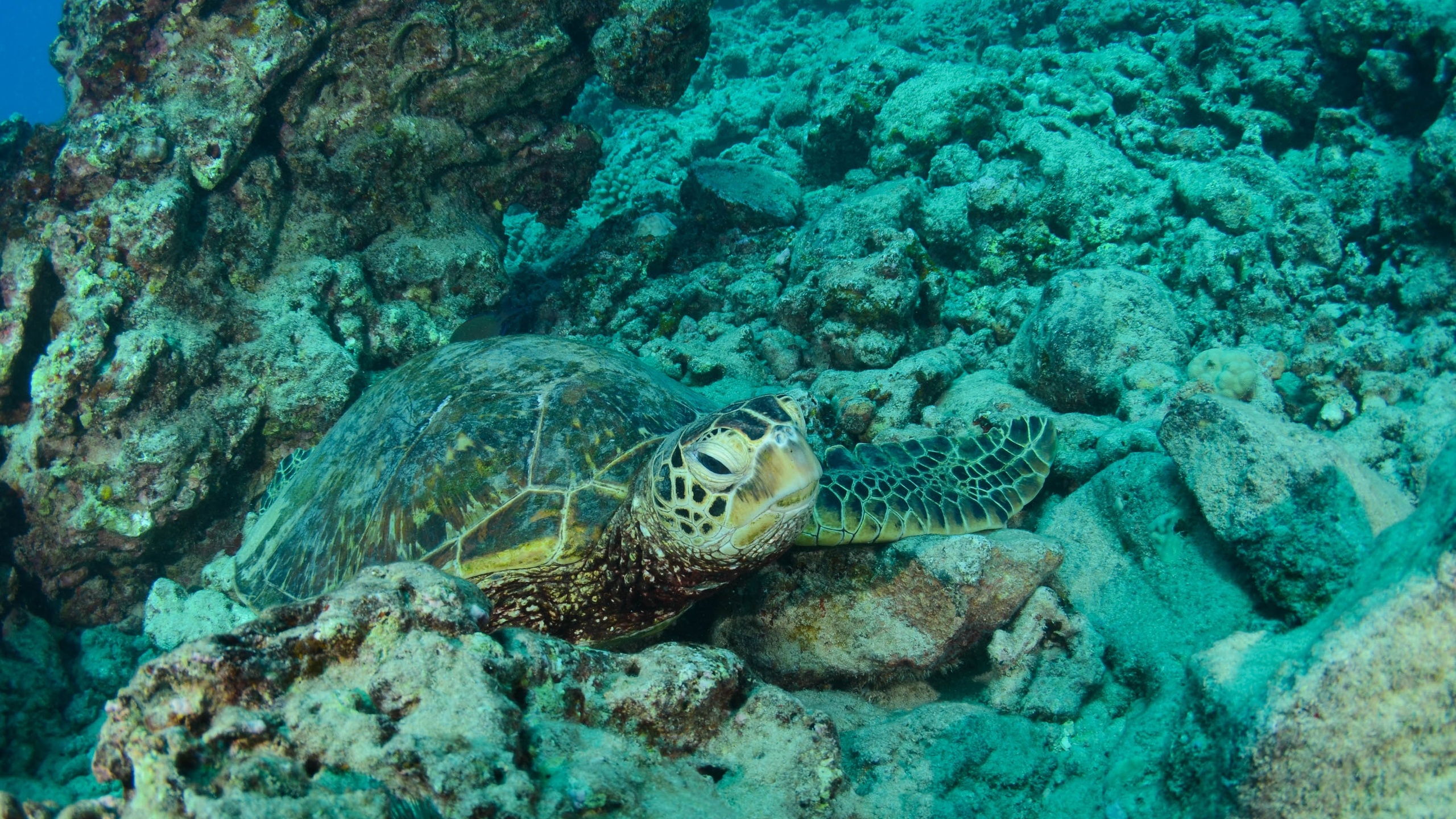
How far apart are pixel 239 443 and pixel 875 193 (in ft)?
15.6

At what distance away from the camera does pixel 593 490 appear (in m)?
2.36

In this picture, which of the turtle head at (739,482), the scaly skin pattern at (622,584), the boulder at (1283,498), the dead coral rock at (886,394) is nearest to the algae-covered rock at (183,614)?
the scaly skin pattern at (622,584)

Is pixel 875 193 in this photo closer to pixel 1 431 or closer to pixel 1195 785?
pixel 1195 785

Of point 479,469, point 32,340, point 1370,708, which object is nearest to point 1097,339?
point 1370,708

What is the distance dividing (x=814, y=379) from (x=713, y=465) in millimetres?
2498

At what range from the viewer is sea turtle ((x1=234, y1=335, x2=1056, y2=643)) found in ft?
6.05

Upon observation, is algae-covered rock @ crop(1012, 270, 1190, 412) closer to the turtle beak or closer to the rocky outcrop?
the turtle beak

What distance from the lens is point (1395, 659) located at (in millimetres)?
952

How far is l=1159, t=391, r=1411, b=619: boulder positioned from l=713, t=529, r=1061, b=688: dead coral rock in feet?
1.74

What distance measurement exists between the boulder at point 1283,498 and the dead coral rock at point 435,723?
1513 millimetres

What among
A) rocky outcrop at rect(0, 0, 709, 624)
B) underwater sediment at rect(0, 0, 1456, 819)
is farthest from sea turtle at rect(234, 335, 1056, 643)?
rocky outcrop at rect(0, 0, 709, 624)

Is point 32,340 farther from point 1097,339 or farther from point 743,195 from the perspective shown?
point 1097,339

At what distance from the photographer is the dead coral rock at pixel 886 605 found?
7.13ft

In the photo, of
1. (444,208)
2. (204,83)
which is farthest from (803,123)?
(204,83)
